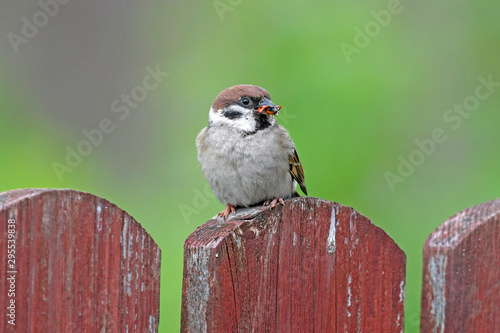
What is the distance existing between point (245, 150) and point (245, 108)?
0.22 meters

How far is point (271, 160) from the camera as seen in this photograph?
12.3 ft

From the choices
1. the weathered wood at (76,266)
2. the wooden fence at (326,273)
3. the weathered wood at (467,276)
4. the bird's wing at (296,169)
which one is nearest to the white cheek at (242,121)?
the bird's wing at (296,169)

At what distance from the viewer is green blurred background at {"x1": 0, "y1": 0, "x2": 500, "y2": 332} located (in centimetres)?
439

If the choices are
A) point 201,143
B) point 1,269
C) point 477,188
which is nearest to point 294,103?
point 201,143

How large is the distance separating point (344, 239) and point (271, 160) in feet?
5.43

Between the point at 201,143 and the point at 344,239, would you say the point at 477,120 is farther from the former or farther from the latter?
the point at 344,239

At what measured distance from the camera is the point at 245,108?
147 inches

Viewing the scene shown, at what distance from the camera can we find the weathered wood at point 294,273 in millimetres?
1864

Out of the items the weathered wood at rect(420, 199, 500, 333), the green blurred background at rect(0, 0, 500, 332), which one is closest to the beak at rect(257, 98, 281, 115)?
the green blurred background at rect(0, 0, 500, 332)

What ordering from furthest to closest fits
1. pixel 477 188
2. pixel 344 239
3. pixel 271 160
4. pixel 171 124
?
pixel 171 124
pixel 477 188
pixel 271 160
pixel 344 239

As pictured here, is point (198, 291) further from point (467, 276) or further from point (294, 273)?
point (467, 276)

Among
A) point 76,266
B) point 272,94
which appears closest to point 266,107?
point 272,94

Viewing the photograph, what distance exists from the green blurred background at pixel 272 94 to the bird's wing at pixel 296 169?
0.79 feet

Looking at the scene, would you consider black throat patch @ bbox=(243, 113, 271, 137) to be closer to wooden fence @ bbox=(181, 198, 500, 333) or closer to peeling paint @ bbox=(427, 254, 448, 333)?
wooden fence @ bbox=(181, 198, 500, 333)
